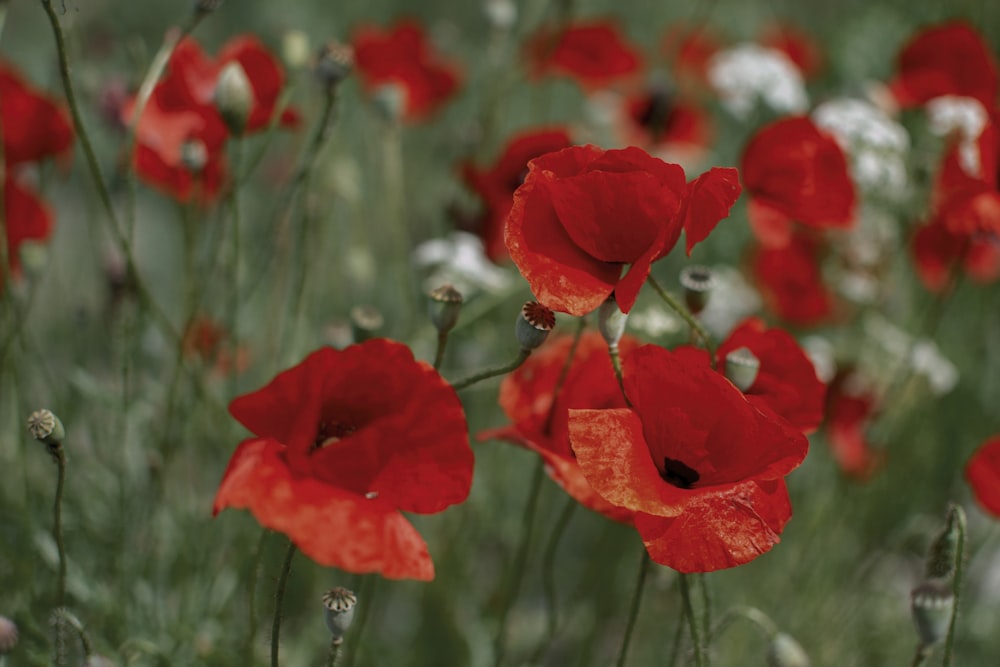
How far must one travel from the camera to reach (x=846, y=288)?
1.69 m

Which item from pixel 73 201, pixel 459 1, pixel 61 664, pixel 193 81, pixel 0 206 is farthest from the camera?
pixel 459 1

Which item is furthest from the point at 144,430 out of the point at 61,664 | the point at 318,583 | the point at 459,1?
the point at 459,1

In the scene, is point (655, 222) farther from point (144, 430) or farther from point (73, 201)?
point (73, 201)

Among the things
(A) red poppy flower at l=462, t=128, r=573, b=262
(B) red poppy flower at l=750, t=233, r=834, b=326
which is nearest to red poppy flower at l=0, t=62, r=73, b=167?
(A) red poppy flower at l=462, t=128, r=573, b=262

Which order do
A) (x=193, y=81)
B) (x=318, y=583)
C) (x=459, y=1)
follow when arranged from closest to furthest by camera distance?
1. (x=193, y=81)
2. (x=318, y=583)
3. (x=459, y=1)

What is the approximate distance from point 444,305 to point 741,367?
24 centimetres

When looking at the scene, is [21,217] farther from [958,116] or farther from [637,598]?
[958,116]

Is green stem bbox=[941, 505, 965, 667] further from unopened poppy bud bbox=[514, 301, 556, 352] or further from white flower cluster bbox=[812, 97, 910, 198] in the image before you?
white flower cluster bbox=[812, 97, 910, 198]

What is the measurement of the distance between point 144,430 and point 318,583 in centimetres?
34

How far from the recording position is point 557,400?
79 centimetres

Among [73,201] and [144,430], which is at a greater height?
[144,430]

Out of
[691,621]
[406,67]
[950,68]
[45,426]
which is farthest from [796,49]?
[45,426]

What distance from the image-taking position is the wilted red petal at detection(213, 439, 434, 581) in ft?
1.85

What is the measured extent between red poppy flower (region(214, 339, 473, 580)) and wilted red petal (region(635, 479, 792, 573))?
0.14 meters
